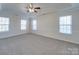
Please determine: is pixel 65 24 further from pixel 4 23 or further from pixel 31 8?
pixel 4 23

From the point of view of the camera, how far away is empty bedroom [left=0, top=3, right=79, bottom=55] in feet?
3.65

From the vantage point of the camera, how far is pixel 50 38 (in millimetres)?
1146

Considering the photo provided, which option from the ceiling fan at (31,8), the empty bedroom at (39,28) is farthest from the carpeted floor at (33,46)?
the ceiling fan at (31,8)

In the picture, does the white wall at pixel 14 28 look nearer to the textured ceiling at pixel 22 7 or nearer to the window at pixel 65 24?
the textured ceiling at pixel 22 7

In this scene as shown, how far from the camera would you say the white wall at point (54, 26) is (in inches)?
43.4

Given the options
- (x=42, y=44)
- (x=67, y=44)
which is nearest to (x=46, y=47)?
(x=42, y=44)

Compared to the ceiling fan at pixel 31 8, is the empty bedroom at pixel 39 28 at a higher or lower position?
lower

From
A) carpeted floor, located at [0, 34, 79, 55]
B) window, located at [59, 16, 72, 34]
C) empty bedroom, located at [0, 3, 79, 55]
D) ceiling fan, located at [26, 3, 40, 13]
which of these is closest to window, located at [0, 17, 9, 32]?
empty bedroom, located at [0, 3, 79, 55]

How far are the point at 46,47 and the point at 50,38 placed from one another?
0.12 metres

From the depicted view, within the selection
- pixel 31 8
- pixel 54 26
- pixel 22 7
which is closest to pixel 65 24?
pixel 54 26

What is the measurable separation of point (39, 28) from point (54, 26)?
185 millimetres

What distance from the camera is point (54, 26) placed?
117 cm

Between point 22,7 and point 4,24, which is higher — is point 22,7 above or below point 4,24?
above
